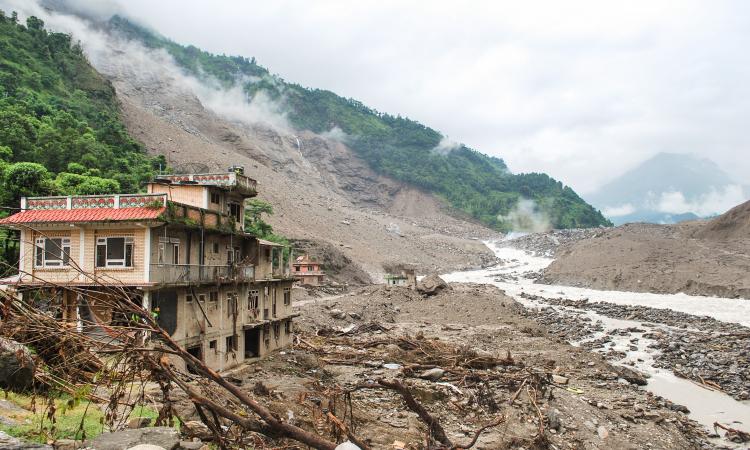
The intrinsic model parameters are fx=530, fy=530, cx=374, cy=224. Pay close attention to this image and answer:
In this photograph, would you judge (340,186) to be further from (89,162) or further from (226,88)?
(89,162)

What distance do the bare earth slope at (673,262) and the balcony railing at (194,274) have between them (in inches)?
1792

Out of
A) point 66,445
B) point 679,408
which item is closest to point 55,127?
point 66,445

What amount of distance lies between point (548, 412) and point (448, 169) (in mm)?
159227

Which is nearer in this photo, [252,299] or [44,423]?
[44,423]

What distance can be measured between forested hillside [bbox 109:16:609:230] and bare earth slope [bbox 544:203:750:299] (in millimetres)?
77895

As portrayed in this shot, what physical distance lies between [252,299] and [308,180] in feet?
366

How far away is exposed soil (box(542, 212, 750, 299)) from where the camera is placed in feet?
167

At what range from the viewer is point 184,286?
1734 centimetres

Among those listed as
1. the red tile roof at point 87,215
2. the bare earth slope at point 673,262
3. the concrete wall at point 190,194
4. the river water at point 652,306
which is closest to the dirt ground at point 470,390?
the river water at point 652,306

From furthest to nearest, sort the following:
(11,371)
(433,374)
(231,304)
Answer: (231,304), (433,374), (11,371)

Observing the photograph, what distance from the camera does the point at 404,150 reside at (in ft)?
584

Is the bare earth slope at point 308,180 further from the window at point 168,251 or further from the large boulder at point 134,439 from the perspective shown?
the large boulder at point 134,439

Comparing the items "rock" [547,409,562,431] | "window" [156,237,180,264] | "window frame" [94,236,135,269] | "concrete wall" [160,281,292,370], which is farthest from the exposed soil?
"window frame" [94,236,135,269]

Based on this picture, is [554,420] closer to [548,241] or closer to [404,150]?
[548,241]
